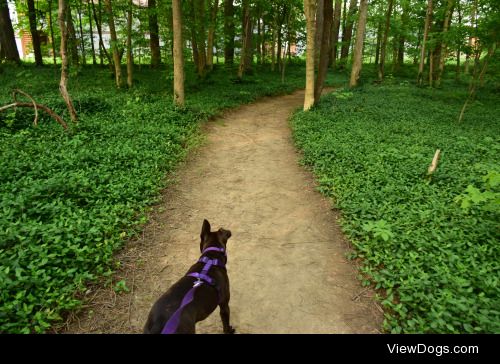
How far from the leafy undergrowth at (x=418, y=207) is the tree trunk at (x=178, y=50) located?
4.74m

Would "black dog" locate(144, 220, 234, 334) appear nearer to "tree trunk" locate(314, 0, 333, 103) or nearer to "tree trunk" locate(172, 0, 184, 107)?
"tree trunk" locate(172, 0, 184, 107)

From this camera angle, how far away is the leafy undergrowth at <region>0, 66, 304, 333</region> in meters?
3.99

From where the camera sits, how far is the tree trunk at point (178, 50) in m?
11.4

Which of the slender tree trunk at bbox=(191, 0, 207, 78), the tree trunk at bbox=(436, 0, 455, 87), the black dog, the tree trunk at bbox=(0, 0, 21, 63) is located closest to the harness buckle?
the black dog

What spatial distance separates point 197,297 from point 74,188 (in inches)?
176

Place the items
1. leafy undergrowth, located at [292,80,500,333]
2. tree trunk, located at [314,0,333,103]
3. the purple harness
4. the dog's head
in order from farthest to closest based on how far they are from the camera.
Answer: tree trunk, located at [314,0,333,103] → leafy undergrowth, located at [292,80,500,333] → the dog's head → the purple harness

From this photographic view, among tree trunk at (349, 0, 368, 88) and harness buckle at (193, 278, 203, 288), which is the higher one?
tree trunk at (349, 0, 368, 88)

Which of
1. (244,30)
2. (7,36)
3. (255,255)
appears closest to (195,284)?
(255,255)

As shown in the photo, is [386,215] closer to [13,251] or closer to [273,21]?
[13,251]

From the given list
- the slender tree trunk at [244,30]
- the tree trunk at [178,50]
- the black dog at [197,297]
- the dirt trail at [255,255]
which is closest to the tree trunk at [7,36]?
the slender tree trunk at [244,30]

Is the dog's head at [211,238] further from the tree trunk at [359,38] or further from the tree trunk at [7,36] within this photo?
the tree trunk at [7,36]

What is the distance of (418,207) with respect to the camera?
6043mm

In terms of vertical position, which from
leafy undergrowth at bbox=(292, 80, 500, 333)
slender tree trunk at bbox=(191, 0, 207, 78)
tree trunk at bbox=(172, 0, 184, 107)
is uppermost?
slender tree trunk at bbox=(191, 0, 207, 78)

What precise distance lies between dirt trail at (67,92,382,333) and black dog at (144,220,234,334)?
0.80m
